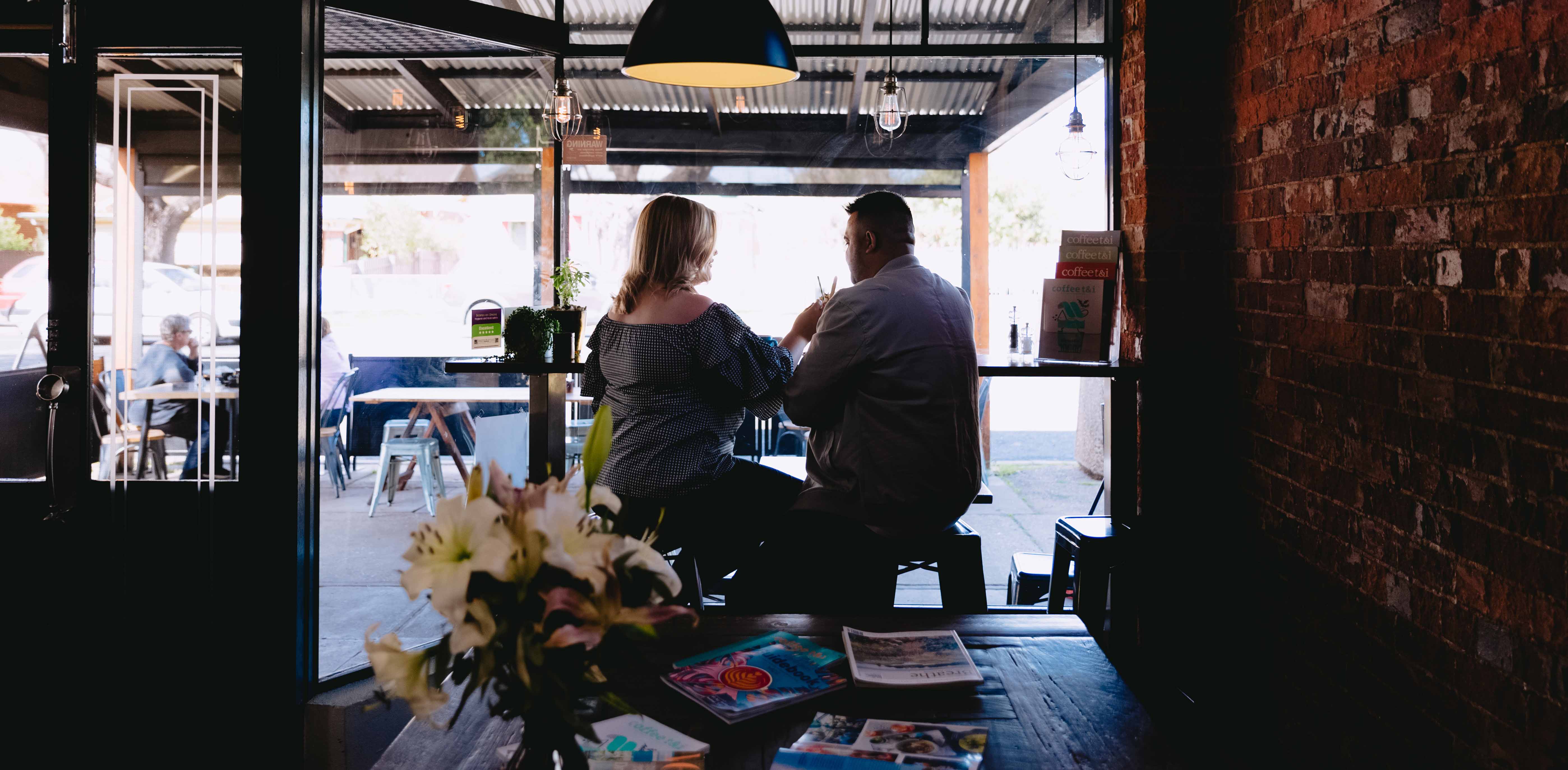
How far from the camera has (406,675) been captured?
0.94 m

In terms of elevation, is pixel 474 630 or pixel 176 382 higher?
pixel 176 382

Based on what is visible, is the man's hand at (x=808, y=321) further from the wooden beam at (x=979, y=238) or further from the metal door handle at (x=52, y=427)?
the metal door handle at (x=52, y=427)

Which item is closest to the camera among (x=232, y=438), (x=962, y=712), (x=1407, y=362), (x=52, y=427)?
(x=962, y=712)

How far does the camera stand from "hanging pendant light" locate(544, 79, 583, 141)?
11.5 ft

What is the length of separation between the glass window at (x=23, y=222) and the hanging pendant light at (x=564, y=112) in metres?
1.42

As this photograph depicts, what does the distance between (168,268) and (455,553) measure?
7.72 feet

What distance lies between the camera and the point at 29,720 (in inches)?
110

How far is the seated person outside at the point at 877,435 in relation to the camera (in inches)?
103

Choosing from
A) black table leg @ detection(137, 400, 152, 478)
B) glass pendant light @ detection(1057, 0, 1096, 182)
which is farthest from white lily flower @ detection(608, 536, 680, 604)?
glass pendant light @ detection(1057, 0, 1096, 182)

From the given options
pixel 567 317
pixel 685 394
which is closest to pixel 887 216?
pixel 685 394

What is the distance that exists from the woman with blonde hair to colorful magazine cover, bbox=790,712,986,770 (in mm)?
1331

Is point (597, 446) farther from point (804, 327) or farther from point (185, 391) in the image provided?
point (185, 391)

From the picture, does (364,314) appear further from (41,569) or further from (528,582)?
(528,582)

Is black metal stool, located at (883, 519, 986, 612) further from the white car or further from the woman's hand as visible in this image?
the white car
